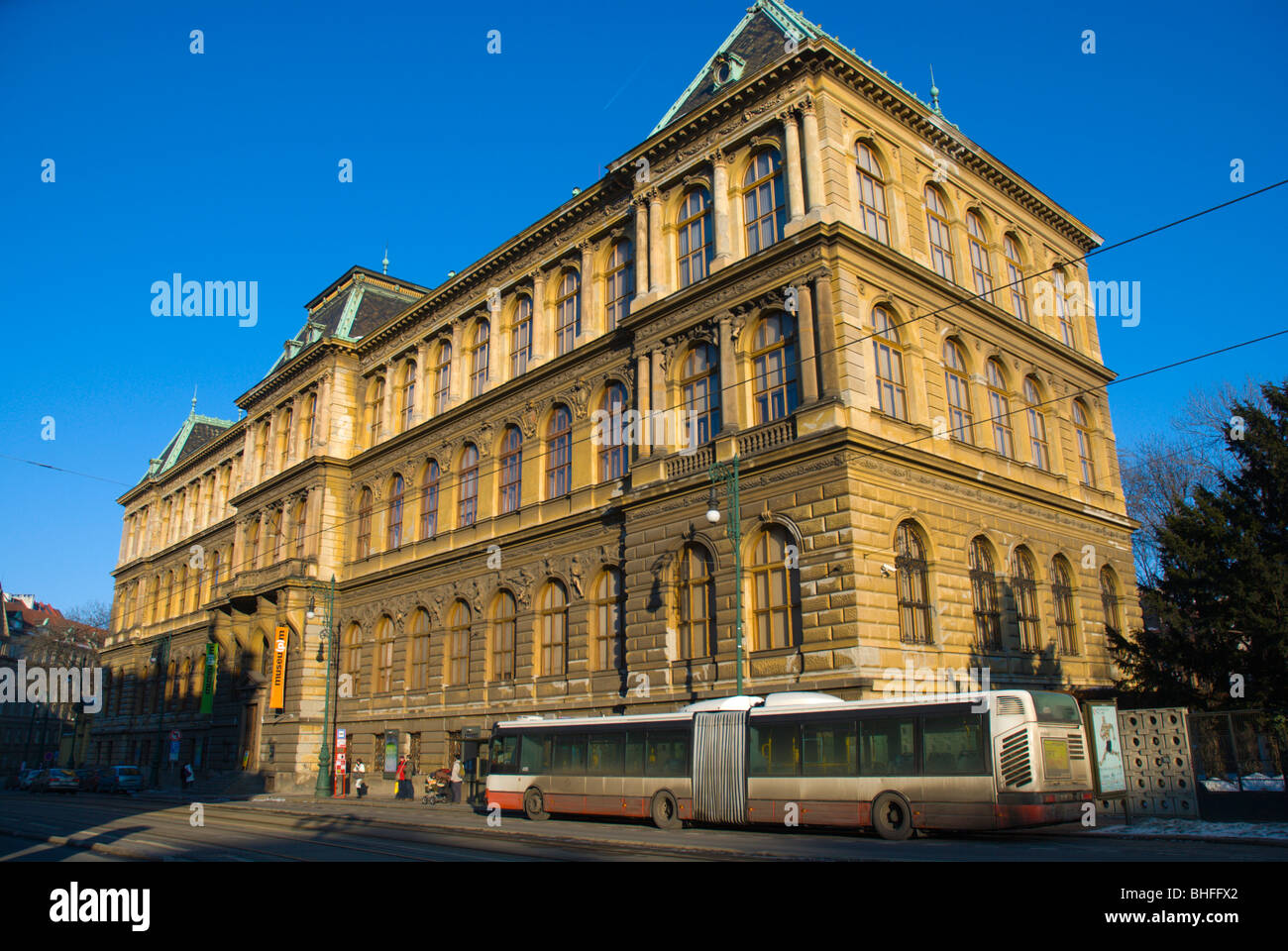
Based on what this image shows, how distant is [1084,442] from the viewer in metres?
34.6

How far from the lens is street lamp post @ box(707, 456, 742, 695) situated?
71.9 feet

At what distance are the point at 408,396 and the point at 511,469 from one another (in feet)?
34.0

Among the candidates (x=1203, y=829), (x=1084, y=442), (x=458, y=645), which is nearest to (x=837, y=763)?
(x=1203, y=829)

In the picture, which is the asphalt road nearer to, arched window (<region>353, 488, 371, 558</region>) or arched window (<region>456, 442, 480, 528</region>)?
arched window (<region>456, 442, 480, 528</region>)

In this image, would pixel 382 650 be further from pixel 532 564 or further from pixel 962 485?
pixel 962 485

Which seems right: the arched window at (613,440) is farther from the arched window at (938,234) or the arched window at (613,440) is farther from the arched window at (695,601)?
the arched window at (938,234)

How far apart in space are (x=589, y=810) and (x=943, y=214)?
21.4 metres

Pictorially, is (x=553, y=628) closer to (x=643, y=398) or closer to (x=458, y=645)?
(x=458, y=645)

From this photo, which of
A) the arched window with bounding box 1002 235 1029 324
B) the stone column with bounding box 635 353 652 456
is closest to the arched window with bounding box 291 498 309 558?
the stone column with bounding box 635 353 652 456

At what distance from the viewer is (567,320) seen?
1423 inches

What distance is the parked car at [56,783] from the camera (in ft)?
159

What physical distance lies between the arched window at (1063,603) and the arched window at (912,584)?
6911mm

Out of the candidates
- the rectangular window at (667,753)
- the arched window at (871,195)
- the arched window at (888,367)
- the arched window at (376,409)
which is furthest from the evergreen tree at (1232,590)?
the arched window at (376,409)
